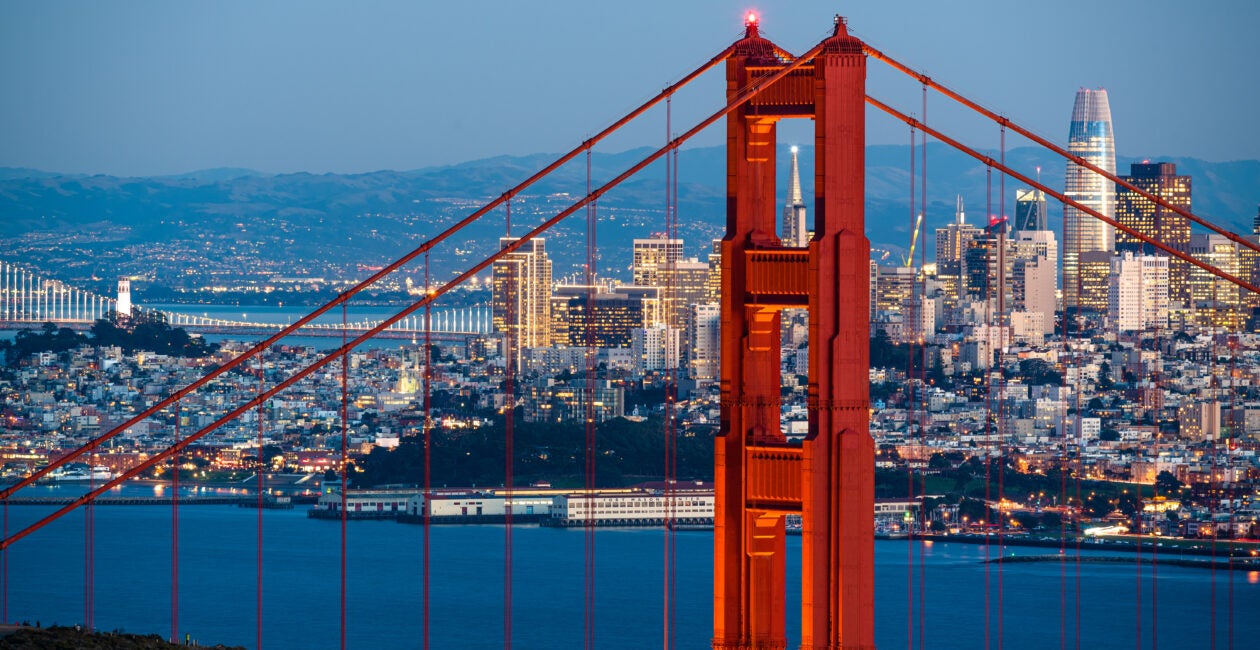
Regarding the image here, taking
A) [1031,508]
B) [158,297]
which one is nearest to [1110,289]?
[158,297]

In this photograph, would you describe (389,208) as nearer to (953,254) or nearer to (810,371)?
(953,254)

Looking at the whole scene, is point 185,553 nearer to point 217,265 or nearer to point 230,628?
point 230,628

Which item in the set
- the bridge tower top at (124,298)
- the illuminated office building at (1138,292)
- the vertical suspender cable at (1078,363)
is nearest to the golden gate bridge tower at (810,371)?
the vertical suspender cable at (1078,363)

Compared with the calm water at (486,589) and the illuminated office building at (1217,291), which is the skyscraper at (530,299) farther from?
the calm water at (486,589)

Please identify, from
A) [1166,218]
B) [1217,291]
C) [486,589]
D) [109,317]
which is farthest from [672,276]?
[486,589]

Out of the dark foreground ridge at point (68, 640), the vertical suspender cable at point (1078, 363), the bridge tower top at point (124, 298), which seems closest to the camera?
the dark foreground ridge at point (68, 640)
